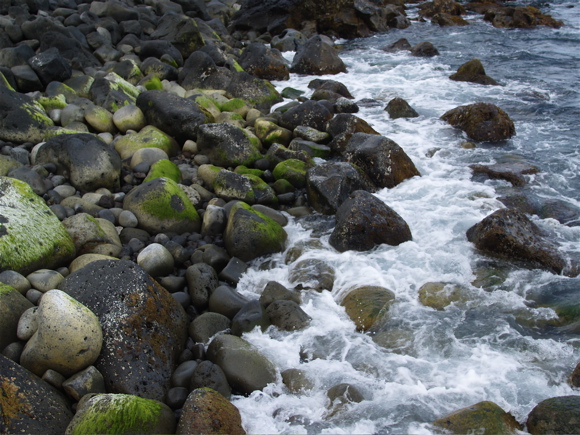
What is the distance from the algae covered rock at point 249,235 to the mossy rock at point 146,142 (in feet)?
8.20

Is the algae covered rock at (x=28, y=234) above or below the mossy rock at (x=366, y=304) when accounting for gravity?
above

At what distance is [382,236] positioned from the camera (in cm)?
680

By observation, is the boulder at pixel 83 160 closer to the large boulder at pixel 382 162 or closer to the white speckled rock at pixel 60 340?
the white speckled rock at pixel 60 340

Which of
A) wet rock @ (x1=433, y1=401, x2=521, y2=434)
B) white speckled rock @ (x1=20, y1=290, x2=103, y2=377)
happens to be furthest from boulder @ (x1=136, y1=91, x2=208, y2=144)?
wet rock @ (x1=433, y1=401, x2=521, y2=434)

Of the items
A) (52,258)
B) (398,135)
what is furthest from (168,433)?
(398,135)

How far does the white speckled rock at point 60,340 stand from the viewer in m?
4.07

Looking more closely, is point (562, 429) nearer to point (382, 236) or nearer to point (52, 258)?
point (382, 236)

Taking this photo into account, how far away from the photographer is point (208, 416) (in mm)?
3814

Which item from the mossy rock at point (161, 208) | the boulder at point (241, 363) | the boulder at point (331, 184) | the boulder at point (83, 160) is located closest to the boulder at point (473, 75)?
the boulder at point (331, 184)

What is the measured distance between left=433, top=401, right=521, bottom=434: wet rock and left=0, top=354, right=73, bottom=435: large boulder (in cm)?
313

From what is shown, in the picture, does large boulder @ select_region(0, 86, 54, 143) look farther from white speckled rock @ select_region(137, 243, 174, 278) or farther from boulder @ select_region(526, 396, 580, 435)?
boulder @ select_region(526, 396, 580, 435)

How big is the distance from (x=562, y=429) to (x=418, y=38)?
63.5 ft

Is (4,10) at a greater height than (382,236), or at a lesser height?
greater

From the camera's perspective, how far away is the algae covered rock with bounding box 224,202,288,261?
6402mm
